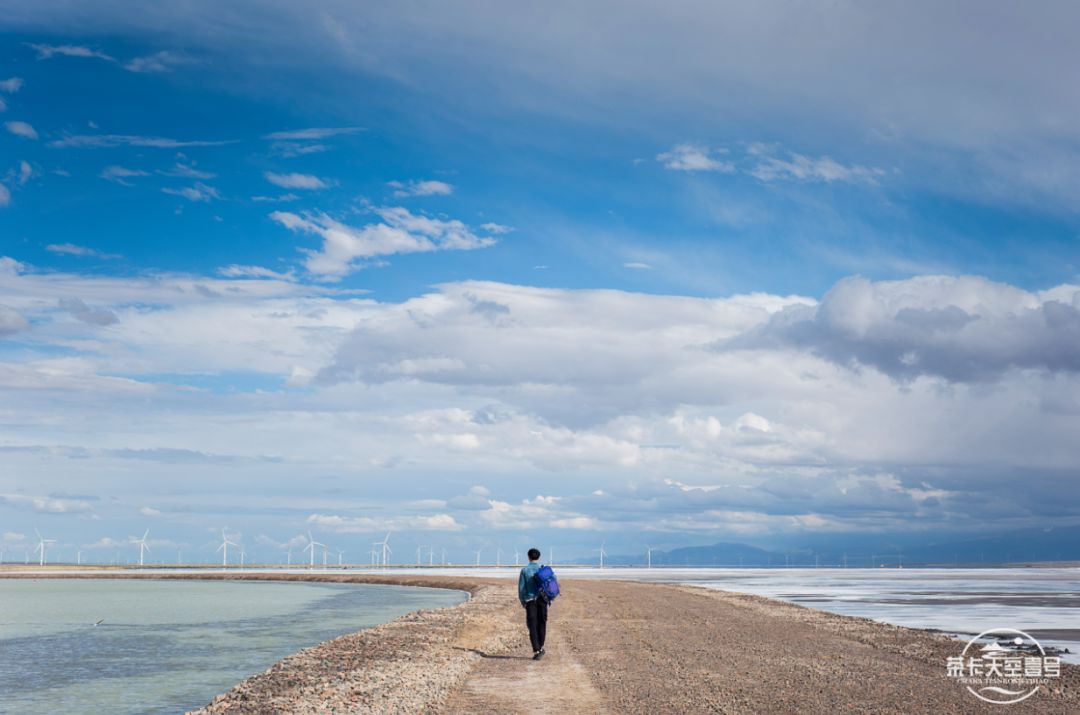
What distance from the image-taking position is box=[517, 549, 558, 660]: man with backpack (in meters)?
25.3

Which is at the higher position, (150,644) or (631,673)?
(631,673)

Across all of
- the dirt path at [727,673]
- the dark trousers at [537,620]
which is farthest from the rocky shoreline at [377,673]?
the dark trousers at [537,620]

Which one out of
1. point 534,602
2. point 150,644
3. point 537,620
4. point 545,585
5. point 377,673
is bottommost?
point 150,644

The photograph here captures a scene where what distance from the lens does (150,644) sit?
1590 inches

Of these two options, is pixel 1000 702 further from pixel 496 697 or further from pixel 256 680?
pixel 256 680

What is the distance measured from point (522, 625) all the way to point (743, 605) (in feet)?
63.9

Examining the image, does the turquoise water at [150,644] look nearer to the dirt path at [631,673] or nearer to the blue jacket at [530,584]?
the dirt path at [631,673]

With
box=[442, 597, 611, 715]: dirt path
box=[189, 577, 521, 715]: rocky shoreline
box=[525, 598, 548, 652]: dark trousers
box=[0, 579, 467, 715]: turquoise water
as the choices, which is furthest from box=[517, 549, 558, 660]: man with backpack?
box=[0, 579, 467, 715]: turquoise water

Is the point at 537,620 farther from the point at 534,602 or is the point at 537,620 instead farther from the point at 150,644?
the point at 150,644

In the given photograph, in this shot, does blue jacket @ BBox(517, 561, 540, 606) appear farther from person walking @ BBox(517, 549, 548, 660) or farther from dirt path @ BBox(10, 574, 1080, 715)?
dirt path @ BBox(10, 574, 1080, 715)

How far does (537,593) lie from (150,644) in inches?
925

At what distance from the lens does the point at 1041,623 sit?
1666 inches

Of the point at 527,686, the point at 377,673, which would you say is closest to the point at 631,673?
the point at 527,686

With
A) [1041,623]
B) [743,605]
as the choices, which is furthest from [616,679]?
[743,605]
